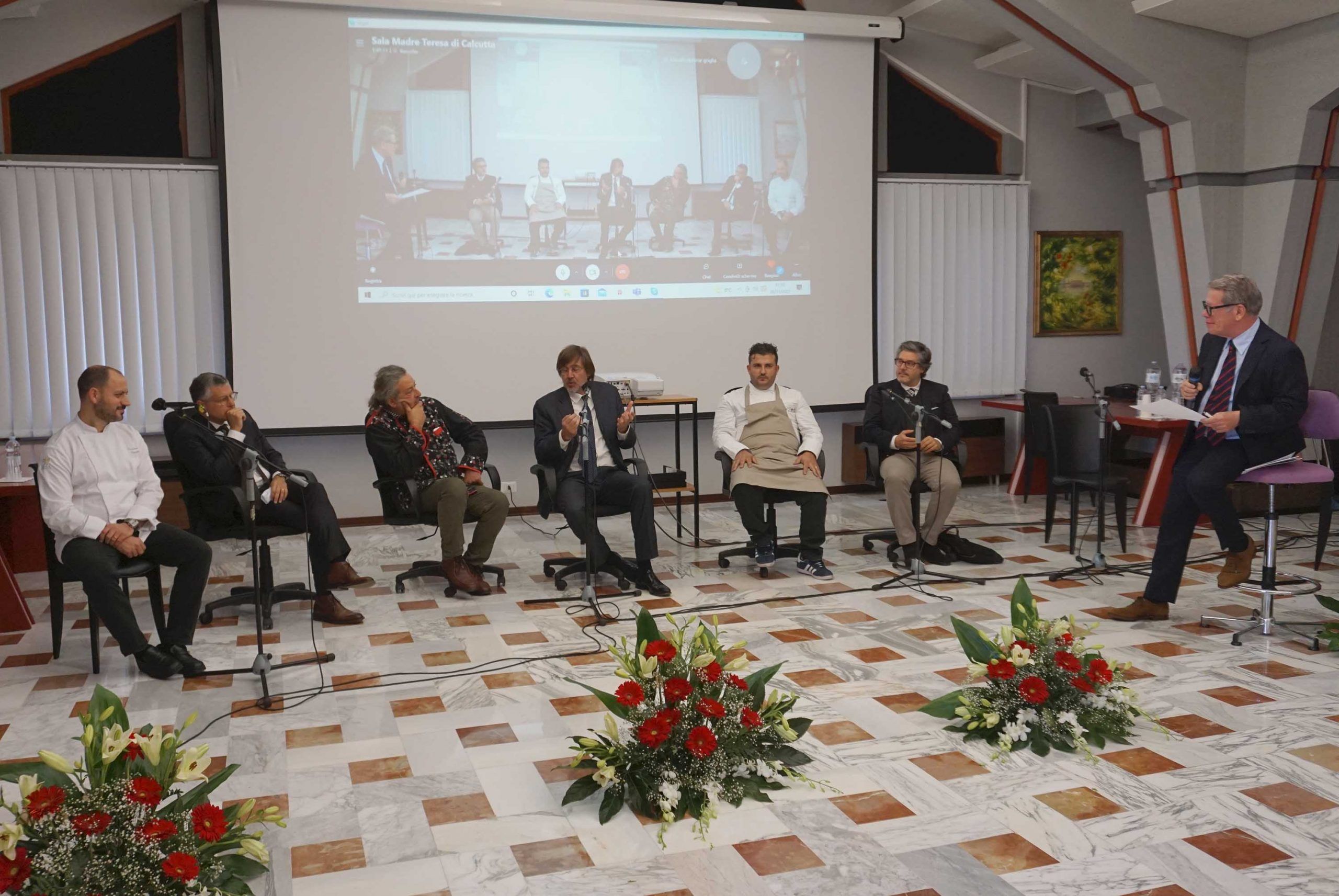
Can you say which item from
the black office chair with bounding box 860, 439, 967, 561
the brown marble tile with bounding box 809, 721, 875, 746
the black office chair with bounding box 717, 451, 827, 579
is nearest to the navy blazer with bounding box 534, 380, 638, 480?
the black office chair with bounding box 717, 451, 827, 579

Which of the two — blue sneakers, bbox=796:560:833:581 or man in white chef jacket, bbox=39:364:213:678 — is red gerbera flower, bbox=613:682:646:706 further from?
blue sneakers, bbox=796:560:833:581

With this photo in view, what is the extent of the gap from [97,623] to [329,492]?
3038 mm

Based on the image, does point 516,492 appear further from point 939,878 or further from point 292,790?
point 939,878

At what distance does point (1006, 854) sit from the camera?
104 inches

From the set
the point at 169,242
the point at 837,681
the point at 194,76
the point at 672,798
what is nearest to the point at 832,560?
the point at 837,681

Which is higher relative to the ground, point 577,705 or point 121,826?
point 121,826

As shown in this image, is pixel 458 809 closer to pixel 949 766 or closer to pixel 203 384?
pixel 949 766

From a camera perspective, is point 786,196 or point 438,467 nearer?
point 438,467

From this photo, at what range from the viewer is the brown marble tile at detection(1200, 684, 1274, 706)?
12.0 feet

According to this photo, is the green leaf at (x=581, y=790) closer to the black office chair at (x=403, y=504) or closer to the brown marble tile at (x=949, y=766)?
the brown marble tile at (x=949, y=766)

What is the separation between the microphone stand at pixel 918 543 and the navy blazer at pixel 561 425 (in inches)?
52.2

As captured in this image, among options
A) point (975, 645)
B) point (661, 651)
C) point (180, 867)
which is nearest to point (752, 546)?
point (975, 645)

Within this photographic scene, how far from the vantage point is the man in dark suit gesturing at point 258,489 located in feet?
15.2

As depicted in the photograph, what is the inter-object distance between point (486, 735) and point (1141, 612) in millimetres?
2713
